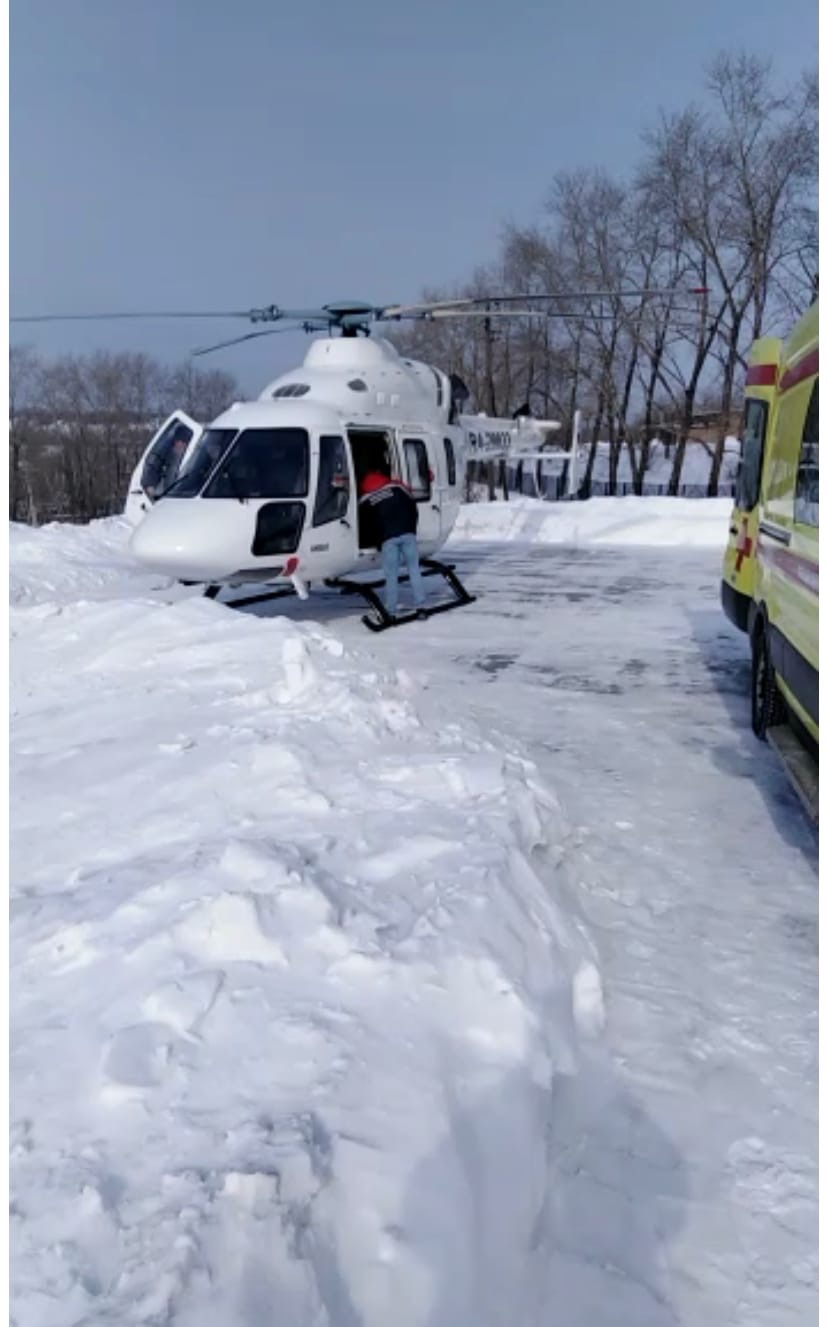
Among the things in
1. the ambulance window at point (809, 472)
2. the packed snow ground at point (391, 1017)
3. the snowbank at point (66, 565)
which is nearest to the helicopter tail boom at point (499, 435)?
the snowbank at point (66, 565)

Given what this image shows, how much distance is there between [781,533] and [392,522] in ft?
16.9

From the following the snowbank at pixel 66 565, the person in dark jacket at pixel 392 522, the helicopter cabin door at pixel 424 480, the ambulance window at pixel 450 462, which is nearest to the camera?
the person in dark jacket at pixel 392 522

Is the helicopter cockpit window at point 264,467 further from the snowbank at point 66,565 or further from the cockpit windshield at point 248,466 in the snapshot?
the snowbank at point 66,565

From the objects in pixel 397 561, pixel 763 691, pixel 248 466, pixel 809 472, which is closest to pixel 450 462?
pixel 397 561

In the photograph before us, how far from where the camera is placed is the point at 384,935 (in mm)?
2959

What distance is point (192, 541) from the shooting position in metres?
8.56

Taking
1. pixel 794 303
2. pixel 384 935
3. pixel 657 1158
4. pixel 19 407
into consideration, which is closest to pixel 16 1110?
pixel 384 935

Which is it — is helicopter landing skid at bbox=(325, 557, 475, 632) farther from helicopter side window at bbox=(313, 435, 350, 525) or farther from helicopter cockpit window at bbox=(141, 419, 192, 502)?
helicopter cockpit window at bbox=(141, 419, 192, 502)

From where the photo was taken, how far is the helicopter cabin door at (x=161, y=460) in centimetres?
1303

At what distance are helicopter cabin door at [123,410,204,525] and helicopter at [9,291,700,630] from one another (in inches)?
40.0

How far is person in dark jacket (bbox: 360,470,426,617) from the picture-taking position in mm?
9812

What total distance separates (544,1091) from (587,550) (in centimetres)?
1703

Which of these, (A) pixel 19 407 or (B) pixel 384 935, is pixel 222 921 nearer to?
(B) pixel 384 935

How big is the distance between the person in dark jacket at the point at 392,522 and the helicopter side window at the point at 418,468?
2.16 feet
